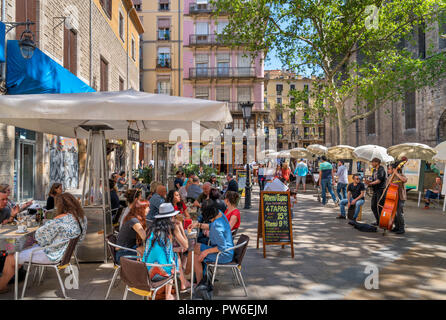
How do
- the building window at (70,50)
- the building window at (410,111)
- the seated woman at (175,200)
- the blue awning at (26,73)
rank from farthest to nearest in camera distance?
the building window at (410,111), the building window at (70,50), the blue awning at (26,73), the seated woman at (175,200)

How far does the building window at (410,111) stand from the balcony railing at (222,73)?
13.7 metres

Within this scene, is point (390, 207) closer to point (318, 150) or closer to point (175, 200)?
point (175, 200)

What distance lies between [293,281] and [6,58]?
8129 millimetres

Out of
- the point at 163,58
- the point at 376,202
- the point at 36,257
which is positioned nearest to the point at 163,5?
the point at 163,58

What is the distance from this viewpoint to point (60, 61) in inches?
444

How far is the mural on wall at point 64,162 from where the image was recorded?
435 inches

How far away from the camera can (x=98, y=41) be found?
1569cm

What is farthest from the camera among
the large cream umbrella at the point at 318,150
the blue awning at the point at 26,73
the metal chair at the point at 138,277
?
the large cream umbrella at the point at 318,150

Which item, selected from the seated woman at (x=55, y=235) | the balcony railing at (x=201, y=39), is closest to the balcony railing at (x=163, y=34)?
the balcony railing at (x=201, y=39)

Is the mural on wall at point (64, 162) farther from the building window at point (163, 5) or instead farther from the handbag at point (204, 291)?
the building window at point (163, 5)

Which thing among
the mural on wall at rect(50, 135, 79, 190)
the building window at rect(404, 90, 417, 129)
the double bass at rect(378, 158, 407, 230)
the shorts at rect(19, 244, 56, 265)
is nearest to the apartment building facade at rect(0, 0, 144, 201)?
the mural on wall at rect(50, 135, 79, 190)

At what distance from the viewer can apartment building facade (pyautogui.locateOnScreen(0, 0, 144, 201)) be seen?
8734 mm

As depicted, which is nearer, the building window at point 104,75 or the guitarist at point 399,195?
the guitarist at point 399,195

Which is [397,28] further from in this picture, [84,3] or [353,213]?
[84,3]
